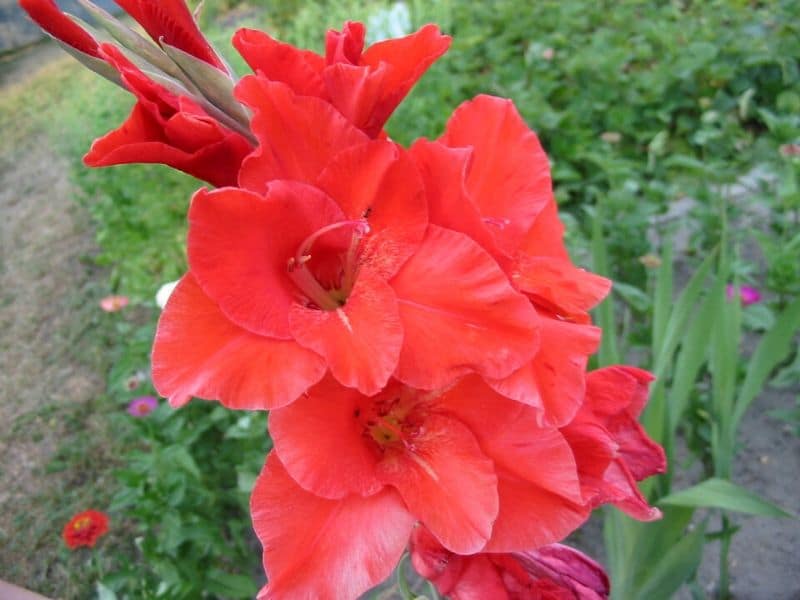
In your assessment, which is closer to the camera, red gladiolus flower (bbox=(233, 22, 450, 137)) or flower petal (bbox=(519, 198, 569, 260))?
red gladiolus flower (bbox=(233, 22, 450, 137))

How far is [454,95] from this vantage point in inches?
132

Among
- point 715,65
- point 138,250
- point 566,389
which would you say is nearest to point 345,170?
point 566,389

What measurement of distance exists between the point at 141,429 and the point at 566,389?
4.65 ft

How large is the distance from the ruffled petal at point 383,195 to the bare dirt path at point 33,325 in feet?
5.62

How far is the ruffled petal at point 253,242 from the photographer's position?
55 centimetres

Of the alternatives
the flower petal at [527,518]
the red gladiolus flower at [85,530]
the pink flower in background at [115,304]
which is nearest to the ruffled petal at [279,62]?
the flower petal at [527,518]

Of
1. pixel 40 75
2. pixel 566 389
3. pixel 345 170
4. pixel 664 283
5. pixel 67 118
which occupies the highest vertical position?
pixel 345 170

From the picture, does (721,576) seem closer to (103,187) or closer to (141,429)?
(141,429)

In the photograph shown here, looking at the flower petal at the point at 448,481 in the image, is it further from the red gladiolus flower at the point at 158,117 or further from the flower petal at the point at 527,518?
the red gladiolus flower at the point at 158,117

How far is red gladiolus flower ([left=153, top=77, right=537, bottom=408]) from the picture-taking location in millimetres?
555

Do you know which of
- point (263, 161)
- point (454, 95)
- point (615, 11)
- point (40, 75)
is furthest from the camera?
point (40, 75)

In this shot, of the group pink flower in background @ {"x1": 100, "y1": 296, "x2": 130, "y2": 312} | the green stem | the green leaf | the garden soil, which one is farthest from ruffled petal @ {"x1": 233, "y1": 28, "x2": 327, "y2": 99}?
pink flower in background @ {"x1": 100, "y1": 296, "x2": 130, "y2": 312}

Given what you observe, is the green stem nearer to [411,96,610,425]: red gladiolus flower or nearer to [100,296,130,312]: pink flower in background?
[411,96,610,425]: red gladiolus flower

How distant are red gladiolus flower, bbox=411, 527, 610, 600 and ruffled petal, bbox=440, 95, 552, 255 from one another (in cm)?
29
